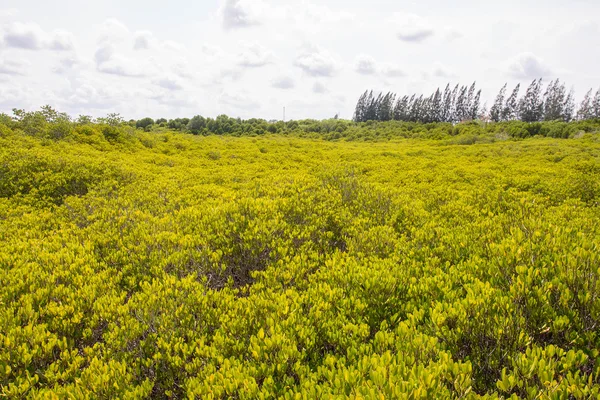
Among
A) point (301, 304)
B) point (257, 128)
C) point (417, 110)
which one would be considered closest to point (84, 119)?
point (301, 304)

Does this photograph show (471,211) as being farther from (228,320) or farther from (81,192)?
(81,192)

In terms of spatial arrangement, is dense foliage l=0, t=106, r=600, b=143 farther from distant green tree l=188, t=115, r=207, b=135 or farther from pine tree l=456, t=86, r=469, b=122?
pine tree l=456, t=86, r=469, b=122

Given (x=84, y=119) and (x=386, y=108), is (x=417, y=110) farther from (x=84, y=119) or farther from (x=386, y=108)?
(x=84, y=119)

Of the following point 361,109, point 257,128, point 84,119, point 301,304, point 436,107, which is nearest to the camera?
point 301,304

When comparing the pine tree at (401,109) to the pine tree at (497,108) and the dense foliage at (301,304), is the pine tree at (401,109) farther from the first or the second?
the dense foliage at (301,304)

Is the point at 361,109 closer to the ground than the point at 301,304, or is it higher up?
higher up

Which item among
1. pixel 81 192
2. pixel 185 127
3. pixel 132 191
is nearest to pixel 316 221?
pixel 132 191

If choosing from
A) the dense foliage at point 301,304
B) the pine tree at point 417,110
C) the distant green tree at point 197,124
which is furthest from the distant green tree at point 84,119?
the pine tree at point 417,110

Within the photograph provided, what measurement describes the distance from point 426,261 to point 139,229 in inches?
229

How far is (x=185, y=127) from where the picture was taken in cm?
7144

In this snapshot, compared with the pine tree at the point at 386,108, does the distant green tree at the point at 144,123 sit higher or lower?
lower

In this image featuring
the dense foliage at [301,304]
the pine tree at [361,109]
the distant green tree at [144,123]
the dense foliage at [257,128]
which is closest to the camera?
the dense foliage at [301,304]

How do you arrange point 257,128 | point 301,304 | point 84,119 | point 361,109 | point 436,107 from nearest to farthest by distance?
point 301,304, point 84,119, point 257,128, point 436,107, point 361,109

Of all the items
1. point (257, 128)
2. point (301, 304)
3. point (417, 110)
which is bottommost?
point (301, 304)
